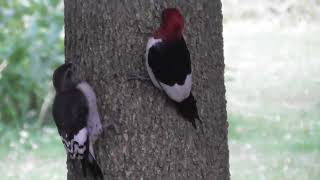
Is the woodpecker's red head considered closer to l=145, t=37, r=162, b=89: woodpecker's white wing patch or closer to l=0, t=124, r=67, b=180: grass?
l=145, t=37, r=162, b=89: woodpecker's white wing patch

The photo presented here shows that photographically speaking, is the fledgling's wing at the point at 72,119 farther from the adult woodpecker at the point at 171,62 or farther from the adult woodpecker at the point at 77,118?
the adult woodpecker at the point at 171,62

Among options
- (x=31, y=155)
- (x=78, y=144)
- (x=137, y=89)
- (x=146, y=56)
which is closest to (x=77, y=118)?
(x=78, y=144)

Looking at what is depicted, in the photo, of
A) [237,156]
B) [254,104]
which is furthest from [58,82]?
[254,104]

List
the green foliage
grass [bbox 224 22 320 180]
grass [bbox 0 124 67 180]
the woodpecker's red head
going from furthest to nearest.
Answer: the green foliage, grass [bbox 224 22 320 180], grass [bbox 0 124 67 180], the woodpecker's red head

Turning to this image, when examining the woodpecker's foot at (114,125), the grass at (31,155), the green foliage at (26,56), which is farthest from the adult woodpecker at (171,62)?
the green foliage at (26,56)

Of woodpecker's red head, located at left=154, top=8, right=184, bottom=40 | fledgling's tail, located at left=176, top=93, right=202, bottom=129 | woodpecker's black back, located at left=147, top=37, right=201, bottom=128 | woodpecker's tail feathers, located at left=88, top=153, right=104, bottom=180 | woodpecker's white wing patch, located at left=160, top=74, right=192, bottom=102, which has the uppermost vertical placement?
woodpecker's red head, located at left=154, top=8, right=184, bottom=40

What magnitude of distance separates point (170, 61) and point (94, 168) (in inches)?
21.3

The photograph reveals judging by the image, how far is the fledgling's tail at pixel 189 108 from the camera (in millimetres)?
2941

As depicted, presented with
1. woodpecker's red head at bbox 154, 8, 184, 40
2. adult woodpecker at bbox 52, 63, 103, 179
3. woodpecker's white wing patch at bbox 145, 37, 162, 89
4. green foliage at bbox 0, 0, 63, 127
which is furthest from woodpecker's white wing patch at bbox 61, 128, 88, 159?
green foliage at bbox 0, 0, 63, 127

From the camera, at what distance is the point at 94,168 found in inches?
117

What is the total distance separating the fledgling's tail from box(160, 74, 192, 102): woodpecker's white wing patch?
0.02 meters

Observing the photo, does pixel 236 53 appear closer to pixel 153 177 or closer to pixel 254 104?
pixel 254 104

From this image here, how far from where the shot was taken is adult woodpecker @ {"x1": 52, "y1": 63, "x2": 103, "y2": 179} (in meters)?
2.91

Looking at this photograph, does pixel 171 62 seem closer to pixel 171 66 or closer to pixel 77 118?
pixel 171 66
